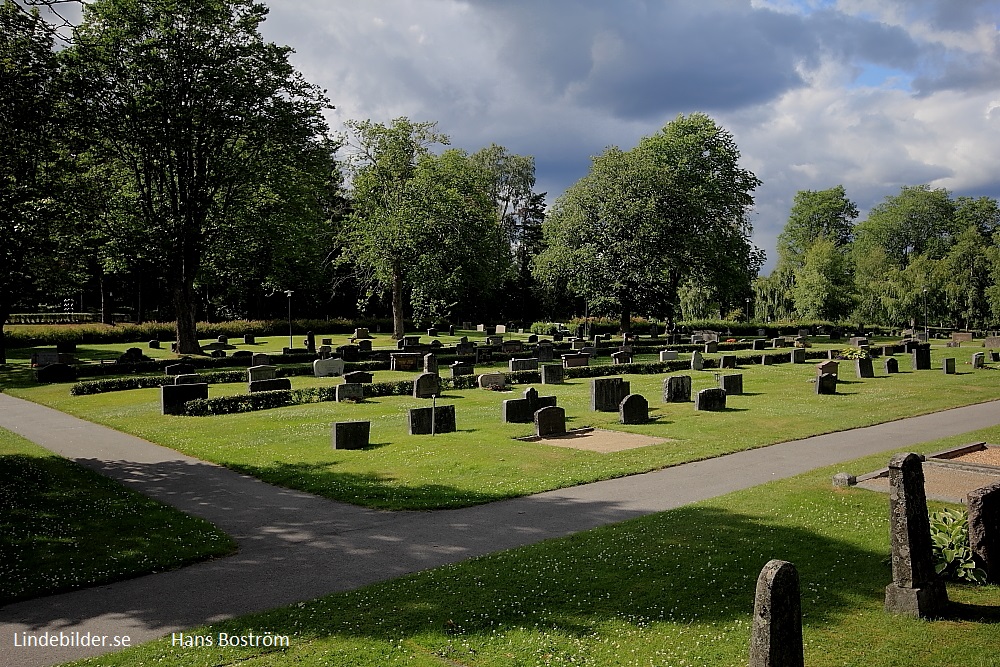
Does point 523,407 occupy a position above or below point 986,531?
above

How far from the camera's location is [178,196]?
3794 cm

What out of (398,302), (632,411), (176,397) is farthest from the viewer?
(398,302)

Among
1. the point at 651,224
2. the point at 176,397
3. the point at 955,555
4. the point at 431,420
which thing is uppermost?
the point at 651,224

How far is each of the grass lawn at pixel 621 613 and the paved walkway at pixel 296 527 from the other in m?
0.59

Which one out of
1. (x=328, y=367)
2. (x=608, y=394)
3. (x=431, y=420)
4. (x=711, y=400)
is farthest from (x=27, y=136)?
(x=711, y=400)

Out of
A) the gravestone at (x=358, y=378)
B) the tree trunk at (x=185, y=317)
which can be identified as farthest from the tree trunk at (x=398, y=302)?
the gravestone at (x=358, y=378)

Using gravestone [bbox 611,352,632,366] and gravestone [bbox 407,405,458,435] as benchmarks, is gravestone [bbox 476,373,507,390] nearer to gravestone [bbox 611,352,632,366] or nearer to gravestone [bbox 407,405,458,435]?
gravestone [bbox 611,352,632,366]

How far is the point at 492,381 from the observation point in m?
27.9

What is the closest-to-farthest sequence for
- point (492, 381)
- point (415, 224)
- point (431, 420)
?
point (431, 420) → point (492, 381) → point (415, 224)

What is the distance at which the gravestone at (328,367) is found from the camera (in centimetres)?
3053

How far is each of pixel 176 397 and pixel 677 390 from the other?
15846mm

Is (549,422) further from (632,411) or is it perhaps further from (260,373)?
(260,373)

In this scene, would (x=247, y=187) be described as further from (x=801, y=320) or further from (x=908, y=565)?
(x=801, y=320)

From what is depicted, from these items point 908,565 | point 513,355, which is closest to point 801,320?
point 513,355
